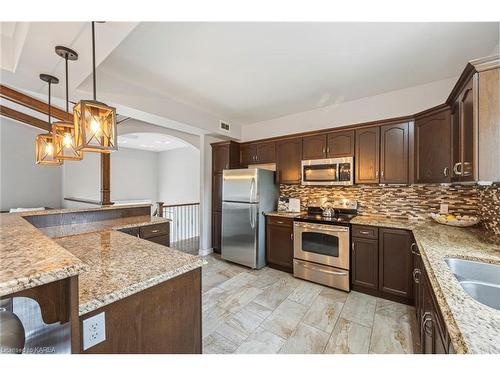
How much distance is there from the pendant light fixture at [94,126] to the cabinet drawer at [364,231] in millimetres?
2731

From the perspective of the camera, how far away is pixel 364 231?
2.68 metres

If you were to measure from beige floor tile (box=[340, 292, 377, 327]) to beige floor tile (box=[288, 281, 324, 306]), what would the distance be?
1.22ft

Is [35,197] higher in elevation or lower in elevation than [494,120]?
lower

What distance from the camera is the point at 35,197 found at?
5230 mm

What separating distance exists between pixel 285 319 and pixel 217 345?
29.2 inches

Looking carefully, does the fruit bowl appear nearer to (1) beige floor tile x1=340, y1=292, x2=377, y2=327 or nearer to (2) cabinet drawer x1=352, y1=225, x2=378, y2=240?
(2) cabinet drawer x1=352, y1=225, x2=378, y2=240

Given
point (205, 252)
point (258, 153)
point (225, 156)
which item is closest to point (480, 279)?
point (258, 153)

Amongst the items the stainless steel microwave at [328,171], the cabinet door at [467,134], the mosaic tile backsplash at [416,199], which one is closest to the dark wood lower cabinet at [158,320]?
the cabinet door at [467,134]

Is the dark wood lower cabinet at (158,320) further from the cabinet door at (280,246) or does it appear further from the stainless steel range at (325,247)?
the cabinet door at (280,246)

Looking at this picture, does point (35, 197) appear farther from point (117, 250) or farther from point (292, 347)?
point (292, 347)

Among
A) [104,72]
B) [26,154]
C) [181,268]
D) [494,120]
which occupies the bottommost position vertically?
[181,268]
